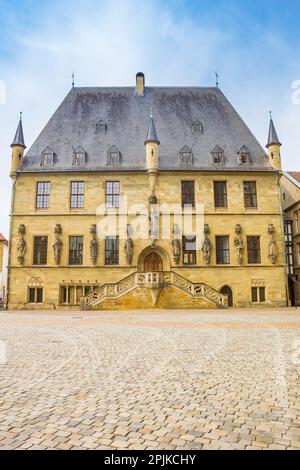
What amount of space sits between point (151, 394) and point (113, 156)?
87.5ft

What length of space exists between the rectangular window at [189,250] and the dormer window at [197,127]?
9.73 meters

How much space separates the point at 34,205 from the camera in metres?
29.2

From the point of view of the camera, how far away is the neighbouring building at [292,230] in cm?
3578

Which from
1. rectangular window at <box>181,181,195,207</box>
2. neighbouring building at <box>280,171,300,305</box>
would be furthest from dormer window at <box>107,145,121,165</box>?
neighbouring building at <box>280,171,300,305</box>

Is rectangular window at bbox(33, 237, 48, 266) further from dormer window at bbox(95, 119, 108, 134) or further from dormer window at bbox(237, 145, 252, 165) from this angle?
dormer window at bbox(237, 145, 252, 165)

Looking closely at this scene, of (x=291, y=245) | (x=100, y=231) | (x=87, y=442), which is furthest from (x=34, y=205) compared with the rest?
(x=87, y=442)

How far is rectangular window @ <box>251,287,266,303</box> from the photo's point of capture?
28266mm

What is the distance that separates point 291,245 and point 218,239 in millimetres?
12513

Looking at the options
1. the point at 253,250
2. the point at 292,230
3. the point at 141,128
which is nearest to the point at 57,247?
the point at 141,128

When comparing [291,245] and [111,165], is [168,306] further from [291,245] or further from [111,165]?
[291,245]

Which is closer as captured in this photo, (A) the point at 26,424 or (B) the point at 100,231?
(A) the point at 26,424

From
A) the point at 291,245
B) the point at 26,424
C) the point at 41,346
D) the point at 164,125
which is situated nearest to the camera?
Answer: the point at 26,424

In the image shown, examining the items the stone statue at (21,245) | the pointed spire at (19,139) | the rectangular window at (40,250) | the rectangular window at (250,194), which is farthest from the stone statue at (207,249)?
the pointed spire at (19,139)

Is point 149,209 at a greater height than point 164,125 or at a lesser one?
lesser
